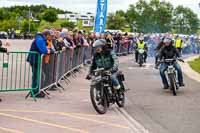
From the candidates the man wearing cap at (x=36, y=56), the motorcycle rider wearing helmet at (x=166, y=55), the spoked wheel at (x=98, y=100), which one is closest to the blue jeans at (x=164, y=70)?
the motorcycle rider wearing helmet at (x=166, y=55)

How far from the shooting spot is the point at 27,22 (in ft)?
343

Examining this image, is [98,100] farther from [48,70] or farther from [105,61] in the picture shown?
[48,70]

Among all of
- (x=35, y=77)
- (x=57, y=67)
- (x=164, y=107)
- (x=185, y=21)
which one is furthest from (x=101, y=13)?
(x=185, y=21)

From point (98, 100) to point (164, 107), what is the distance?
2.08 metres

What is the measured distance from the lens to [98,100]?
11.6 metres

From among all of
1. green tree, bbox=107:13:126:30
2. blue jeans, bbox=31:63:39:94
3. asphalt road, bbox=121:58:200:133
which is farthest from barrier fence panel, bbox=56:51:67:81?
green tree, bbox=107:13:126:30

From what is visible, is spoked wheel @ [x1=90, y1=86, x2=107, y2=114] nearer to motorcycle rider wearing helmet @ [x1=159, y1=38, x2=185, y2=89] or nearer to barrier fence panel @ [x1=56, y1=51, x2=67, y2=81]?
barrier fence panel @ [x1=56, y1=51, x2=67, y2=81]

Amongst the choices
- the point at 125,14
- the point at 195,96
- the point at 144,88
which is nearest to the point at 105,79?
the point at 195,96

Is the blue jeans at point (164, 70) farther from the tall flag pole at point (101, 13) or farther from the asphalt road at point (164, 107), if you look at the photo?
the tall flag pole at point (101, 13)

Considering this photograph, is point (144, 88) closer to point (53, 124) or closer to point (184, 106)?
point (184, 106)

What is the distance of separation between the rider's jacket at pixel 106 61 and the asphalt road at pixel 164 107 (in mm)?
1092

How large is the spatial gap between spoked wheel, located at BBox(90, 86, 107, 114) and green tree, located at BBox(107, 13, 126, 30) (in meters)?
80.9

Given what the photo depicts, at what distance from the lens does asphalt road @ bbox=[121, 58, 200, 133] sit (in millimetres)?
10336

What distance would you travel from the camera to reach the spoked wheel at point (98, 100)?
449 inches
